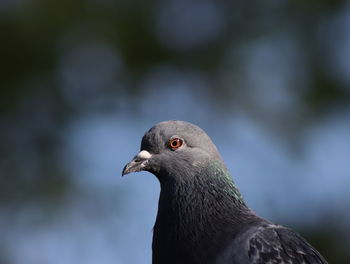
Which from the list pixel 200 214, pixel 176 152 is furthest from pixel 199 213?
pixel 176 152

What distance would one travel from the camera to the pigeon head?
6586 mm

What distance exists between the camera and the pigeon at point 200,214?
5742 millimetres

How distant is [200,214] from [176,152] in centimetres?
65

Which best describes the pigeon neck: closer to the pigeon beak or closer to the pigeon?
the pigeon

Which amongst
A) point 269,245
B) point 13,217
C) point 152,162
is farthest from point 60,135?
point 269,245

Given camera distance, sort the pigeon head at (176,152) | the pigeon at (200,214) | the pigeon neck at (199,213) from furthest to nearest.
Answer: the pigeon head at (176,152) < the pigeon neck at (199,213) < the pigeon at (200,214)

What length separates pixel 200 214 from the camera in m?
6.20

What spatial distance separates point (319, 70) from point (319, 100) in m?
0.61

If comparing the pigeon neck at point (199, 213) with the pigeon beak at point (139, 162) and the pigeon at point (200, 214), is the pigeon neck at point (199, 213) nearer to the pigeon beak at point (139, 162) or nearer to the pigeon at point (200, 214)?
the pigeon at point (200, 214)

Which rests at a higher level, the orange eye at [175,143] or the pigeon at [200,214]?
the orange eye at [175,143]

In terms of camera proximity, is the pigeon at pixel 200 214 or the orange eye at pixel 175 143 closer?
the pigeon at pixel 200 214

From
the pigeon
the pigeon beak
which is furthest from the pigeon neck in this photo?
the pigeon beak

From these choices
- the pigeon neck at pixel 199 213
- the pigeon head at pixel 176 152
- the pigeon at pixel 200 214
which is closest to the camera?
the pigeon at pixel 200 214

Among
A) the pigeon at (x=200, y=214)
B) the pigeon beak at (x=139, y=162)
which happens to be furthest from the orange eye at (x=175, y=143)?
the pigeon beak at (x=139, y=162)
